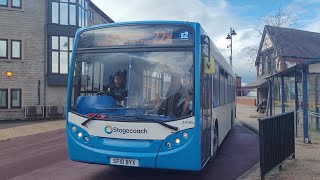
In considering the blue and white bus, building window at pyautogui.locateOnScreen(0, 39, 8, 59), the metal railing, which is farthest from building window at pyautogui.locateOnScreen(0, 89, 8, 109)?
the metal railing

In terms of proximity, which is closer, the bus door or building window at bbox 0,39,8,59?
the bus door

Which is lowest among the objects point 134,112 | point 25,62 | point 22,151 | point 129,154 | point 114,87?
point 22,151

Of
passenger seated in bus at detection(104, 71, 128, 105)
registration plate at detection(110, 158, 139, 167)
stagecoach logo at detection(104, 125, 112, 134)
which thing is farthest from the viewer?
passenger seated in bus at detection(104, 71, 128, 105)

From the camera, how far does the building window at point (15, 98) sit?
2570 cm

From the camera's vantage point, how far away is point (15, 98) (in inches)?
1019

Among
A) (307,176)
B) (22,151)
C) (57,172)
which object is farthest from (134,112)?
(22,151)

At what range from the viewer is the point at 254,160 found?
10016mm

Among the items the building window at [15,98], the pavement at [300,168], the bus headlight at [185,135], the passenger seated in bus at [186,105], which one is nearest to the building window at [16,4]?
the building window at [15,98]

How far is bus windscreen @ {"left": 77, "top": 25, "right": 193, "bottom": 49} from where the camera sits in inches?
265

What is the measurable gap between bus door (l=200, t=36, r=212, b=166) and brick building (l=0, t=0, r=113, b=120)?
66.7 ft

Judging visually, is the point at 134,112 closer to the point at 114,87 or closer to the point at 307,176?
the point at 114,87

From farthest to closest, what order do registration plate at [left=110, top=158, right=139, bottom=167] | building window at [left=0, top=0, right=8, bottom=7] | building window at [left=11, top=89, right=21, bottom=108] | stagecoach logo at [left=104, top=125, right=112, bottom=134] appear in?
building window at [left=11, top=89, right=21, bottom=108], building window at [left=0, top=0, right=8, bottom=7], stagecoach logo at [left=104, top=125, right=112, bottom=134], registration plate at [left=110, top=158, right=139, bottom=167]

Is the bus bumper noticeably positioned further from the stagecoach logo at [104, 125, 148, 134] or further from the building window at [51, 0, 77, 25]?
the building window at [51, 0, 77, 25]

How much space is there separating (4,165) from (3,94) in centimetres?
1747
